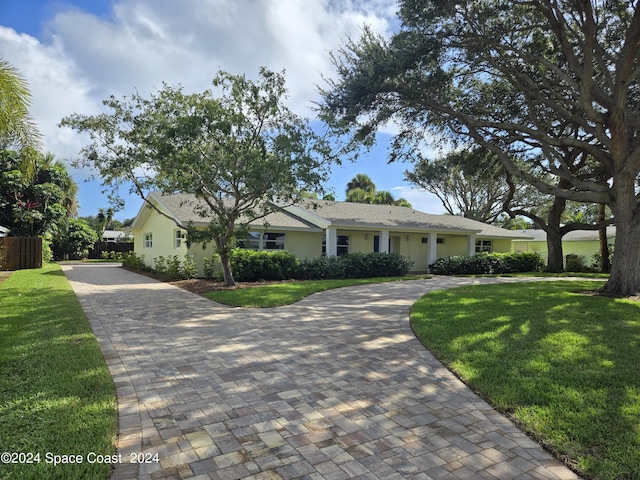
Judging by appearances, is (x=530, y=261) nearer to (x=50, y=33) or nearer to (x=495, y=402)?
(x=495, y=402)

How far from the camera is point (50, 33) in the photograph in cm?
995

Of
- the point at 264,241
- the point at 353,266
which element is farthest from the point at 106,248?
the point at 353,266

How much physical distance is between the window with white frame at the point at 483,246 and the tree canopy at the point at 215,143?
57.2 ft

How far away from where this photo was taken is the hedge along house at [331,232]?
726 inches

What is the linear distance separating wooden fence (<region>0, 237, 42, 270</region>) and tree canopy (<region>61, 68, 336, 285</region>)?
1035 centimetres

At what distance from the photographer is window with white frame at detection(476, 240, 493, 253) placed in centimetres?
2600

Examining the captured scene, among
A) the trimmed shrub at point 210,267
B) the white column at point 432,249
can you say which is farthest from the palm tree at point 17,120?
the white column at point 432,249

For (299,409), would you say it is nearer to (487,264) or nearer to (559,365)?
(559,365)

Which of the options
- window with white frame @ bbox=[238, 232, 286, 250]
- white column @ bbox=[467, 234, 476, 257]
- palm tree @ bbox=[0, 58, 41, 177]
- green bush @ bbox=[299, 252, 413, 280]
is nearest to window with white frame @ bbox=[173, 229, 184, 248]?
window with white frame @ bbox=[238, 232, 286, 250]

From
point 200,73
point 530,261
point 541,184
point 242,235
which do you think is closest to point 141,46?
point 200,73

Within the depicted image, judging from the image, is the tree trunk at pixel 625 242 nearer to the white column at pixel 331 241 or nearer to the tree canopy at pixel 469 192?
the white column at pixel 331 241

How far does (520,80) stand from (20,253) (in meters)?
23.8

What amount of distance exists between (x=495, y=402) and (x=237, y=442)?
8.88 feet

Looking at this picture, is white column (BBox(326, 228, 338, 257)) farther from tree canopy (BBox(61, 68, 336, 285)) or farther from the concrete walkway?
the concrete walkway
